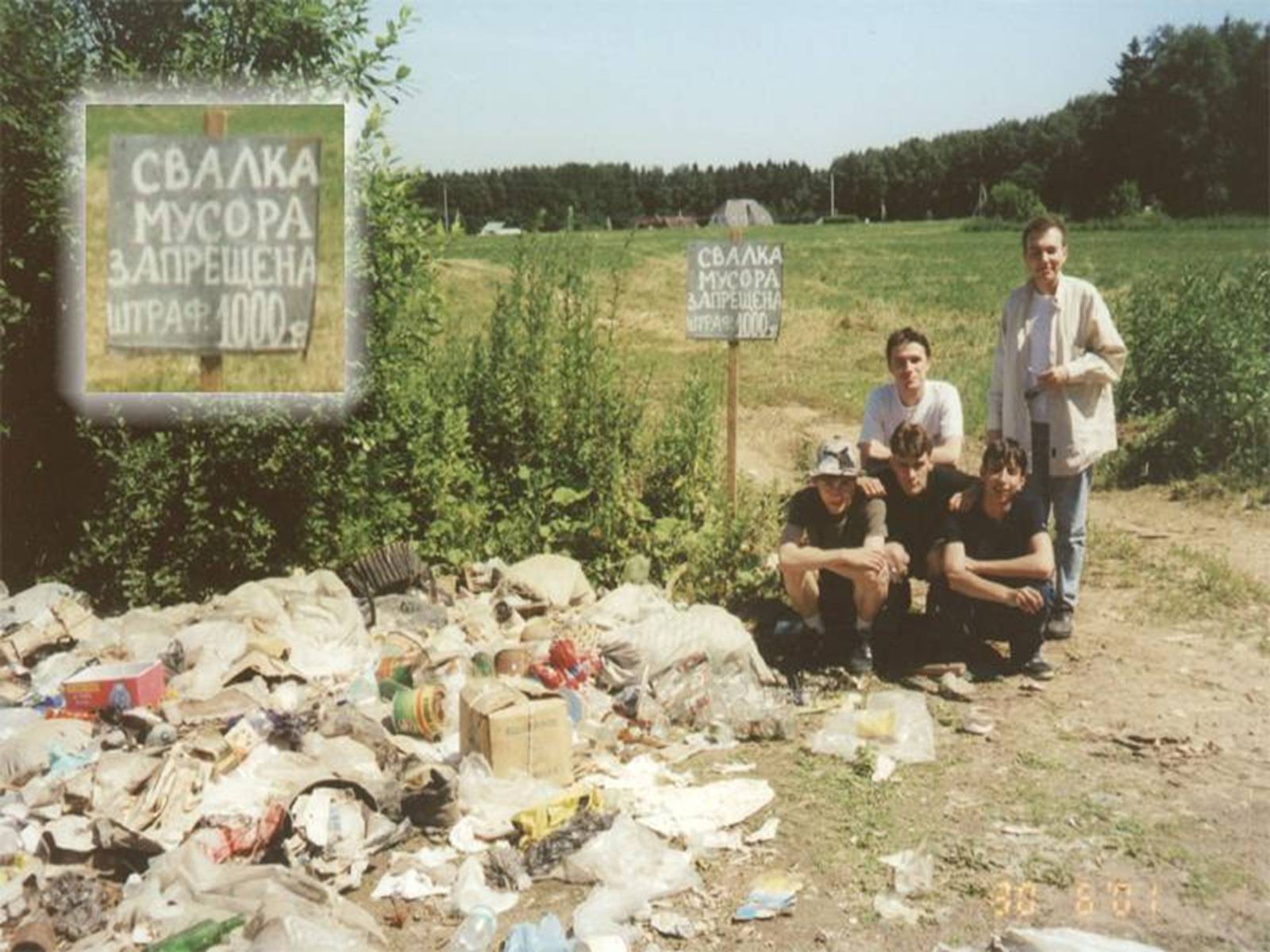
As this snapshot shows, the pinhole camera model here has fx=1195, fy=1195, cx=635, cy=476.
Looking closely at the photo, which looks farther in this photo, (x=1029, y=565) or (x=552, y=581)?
(x=552, y=581)

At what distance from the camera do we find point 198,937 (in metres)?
3.50

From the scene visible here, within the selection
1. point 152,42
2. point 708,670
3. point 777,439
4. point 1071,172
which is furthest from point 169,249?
point 1071,172

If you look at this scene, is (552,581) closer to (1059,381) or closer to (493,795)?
(493,795)

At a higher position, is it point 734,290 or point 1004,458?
point 734,290

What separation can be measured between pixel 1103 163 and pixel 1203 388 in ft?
197

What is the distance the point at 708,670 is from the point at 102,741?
2.58m

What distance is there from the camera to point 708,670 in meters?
5.50

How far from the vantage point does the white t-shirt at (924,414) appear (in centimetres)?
604

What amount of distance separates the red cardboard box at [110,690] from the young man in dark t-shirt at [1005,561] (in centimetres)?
365

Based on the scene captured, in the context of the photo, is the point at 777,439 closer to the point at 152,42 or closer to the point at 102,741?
the point at 152,42

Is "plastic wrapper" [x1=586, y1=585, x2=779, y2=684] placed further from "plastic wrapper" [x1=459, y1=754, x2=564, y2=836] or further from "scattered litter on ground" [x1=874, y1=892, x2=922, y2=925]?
"scattered litter on ground" [x1=874, y1=892, x2=922, y2=925]

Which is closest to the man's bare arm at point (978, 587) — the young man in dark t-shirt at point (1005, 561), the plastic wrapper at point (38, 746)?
the young man in dark t-shirt at point (1005, 561)

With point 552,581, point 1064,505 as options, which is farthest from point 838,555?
point 552,581
